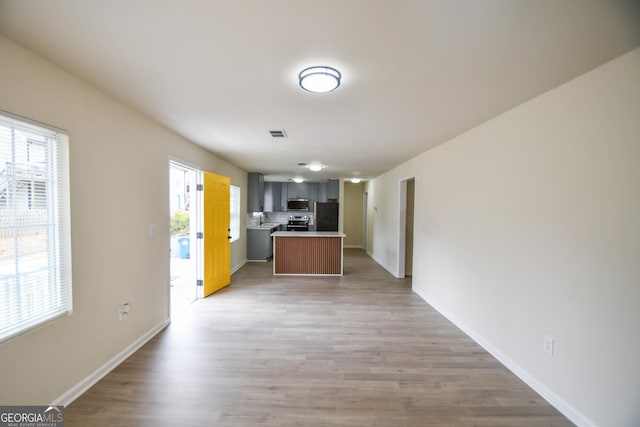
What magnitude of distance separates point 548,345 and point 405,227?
3.66 metres

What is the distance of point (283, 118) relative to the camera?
9.06ft

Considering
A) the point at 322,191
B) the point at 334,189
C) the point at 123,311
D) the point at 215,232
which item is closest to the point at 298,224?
the point at 322,191

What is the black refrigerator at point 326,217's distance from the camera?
289 inches

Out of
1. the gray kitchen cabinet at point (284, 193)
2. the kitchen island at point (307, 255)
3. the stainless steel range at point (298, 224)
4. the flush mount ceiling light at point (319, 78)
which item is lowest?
the kitchen island at point (307, 255)

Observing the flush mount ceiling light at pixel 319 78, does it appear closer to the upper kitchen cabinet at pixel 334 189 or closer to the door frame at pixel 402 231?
the door frame at pixel 402 231

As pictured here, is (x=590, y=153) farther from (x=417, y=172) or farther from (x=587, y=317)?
(x=417, y=172)

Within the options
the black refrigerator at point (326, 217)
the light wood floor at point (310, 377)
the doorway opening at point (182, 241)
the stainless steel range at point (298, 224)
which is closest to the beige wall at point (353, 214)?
the stainless steel range at point (298, 224)

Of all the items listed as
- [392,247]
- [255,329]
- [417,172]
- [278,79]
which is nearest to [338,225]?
[392,247]

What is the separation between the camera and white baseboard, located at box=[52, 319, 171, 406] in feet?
6.19

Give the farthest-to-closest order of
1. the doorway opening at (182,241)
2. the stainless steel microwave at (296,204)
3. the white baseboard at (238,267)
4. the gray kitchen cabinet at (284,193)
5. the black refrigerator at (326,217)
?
1. the gray kitchen cabinet at (284,193)
2. the stainless steel microwave at (296,204)
3. the black refrigerator at (326,217)
4. the white baseboard at (238,267)
5. the doorway opening at (182,241)

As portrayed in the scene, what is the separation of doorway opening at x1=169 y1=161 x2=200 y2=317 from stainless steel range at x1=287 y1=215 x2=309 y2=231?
9.98 feet

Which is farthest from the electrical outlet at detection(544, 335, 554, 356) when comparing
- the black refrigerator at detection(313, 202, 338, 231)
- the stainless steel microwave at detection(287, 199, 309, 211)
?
the stainless steel microwave at detection(287, 199, 309, 211)

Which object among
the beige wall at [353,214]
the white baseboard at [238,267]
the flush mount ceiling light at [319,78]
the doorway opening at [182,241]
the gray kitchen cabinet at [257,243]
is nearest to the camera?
the flush mount ceiling light at [319,78]

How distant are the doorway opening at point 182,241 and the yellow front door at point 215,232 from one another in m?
0.16
